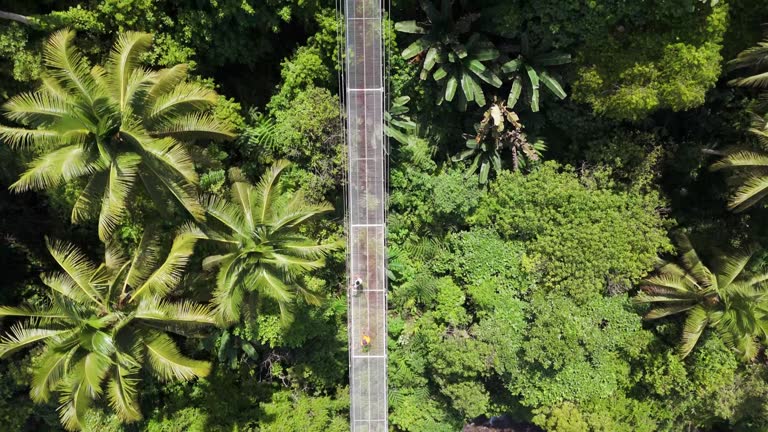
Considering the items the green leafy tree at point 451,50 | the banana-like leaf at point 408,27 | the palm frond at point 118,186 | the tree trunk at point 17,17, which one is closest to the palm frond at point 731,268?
the green leafy tree at point 451,50

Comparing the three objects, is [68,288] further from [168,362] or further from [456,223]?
[456,223]

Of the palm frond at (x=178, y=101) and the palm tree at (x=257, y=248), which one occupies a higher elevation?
the palm frond at (x=178, y=101)

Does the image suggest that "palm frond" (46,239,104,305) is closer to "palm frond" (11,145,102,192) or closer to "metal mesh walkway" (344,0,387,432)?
"palm frond" (11,145,102,192)

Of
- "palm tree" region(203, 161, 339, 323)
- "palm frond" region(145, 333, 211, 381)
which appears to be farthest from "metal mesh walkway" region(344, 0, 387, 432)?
"palm frond" region(145, 333, 211, 381)

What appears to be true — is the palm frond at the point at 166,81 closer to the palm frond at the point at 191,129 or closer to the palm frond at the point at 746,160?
the palm frond at the point at 191,129

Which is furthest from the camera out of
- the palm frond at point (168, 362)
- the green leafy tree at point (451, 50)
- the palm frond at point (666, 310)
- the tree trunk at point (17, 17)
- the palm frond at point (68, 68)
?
the green leafy tree at point (451, 50)

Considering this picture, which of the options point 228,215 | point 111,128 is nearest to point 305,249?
point 228,215
